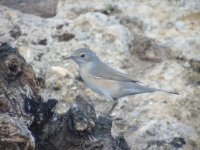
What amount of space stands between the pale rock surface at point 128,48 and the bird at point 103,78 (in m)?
0.11

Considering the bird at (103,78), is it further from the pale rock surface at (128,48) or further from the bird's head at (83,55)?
the pale rock surface at (128,48)

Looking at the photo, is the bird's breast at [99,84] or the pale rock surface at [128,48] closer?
the pale rock surface at [128,48]

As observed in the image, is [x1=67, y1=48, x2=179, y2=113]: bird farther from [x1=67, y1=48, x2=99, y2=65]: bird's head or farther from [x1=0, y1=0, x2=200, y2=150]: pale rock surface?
[x1=0, y1=0, x2=200, y2=150]: pale rock surface

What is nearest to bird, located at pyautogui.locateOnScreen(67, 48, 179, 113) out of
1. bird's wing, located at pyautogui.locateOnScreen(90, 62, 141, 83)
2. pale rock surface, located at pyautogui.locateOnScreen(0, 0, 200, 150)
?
bird's wing, located at pyautogui.locateOnScreen(90, 62, 141, 83)

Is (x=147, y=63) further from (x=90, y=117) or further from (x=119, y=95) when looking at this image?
(x=90, y=117)

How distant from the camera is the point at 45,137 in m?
5.15

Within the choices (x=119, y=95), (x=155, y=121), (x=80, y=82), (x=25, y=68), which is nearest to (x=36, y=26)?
(x=80, y=82)

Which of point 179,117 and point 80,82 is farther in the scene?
point 80,82

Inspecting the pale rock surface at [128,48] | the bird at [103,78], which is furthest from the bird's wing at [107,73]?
the pale rock surface at [128,48]

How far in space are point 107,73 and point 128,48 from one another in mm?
433

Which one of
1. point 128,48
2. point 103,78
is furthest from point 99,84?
point 128,48

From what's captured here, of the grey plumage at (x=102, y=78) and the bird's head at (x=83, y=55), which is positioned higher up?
the bird's head at (x=83, y=55)

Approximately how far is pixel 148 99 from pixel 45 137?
2.44 metres

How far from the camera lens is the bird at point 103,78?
294 inches
